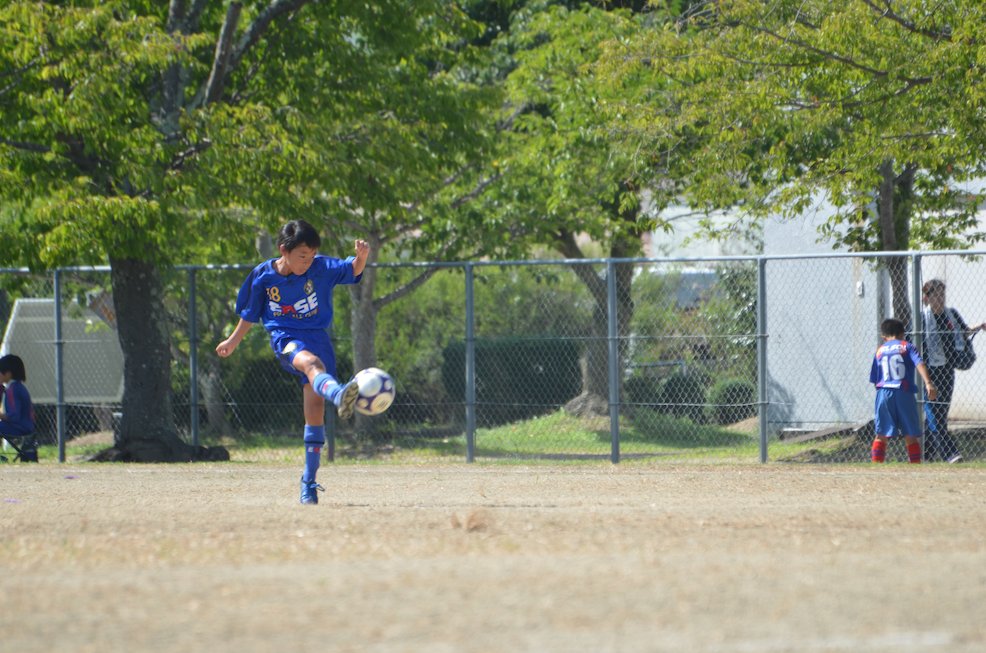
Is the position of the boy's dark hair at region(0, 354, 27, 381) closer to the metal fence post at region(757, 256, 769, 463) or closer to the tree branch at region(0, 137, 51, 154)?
the tree branch at region(0, 137, 51, 154)

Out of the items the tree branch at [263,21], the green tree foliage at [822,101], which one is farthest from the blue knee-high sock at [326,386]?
the tree branch at [263,21]

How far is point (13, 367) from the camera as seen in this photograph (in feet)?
47.6

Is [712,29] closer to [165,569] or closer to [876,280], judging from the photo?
[876,280]

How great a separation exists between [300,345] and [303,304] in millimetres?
285

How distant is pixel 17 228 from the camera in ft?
49.0

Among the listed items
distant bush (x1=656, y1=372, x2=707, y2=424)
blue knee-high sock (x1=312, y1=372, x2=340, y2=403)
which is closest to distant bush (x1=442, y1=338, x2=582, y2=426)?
distant bush (x1=656, y1=372, x2=707, y2=424)

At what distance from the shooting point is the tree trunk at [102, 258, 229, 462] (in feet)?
48.0

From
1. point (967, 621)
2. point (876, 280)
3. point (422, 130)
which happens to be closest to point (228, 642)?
point (967, 621)

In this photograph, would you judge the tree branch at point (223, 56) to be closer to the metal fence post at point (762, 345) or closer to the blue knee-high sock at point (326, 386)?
the metal fence post at point (762, 345)

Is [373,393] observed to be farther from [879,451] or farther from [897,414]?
[879,451]

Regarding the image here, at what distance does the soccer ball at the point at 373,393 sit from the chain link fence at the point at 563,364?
5342 mm

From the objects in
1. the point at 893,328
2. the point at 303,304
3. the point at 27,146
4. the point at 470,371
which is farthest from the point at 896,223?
the point at 27,146

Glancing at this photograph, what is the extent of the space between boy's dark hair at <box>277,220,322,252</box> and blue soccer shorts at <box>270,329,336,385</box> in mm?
573

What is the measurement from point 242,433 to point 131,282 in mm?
2069
